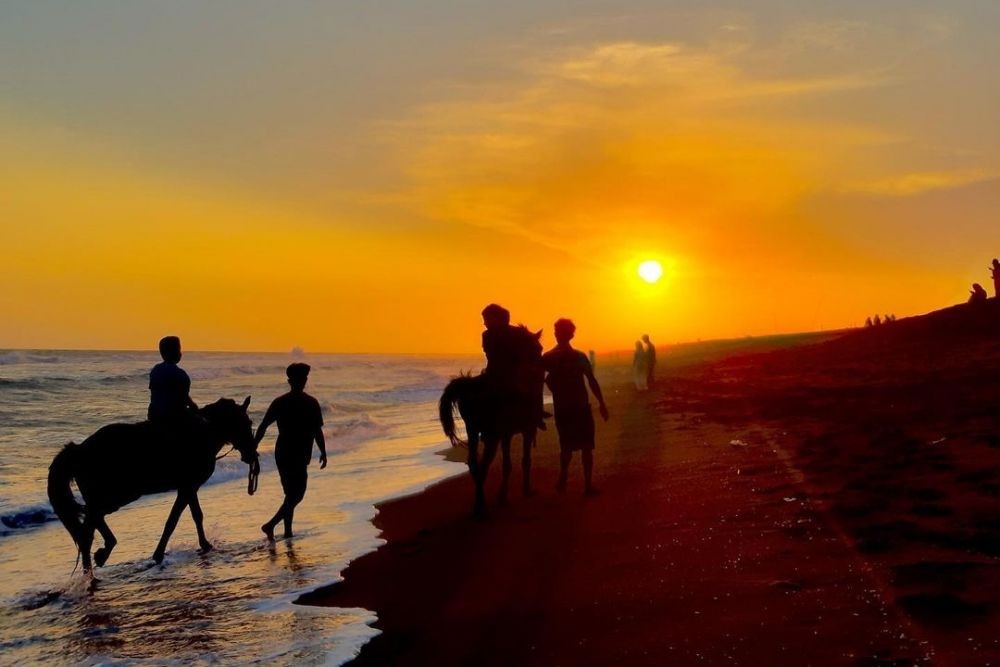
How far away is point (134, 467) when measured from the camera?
30.2 feet

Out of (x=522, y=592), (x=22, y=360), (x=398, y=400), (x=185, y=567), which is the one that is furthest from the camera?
(x=22, y=360)

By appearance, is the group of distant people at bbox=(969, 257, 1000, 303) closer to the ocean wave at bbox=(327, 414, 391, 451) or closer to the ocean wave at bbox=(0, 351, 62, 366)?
the ocean wave at bbox=(327, 414, 391, 451)

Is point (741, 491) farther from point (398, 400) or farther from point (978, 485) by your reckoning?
point (398, 400)

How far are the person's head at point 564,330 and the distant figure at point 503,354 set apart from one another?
74cm

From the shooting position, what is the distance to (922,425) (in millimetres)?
12836

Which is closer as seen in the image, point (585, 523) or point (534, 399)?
point (585, 523)

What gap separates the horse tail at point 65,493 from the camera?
8531 millimetres

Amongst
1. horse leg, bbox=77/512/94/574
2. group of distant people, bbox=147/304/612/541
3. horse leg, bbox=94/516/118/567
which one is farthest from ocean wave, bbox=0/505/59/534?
horse leg, bbox=94/516/118/567

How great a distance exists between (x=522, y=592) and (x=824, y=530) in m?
2.91

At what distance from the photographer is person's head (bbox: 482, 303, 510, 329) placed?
10898 mm

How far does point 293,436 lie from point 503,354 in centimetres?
294

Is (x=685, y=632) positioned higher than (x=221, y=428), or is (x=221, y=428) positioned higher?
(x=221, y=428)

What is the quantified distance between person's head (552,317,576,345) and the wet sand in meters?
2.23

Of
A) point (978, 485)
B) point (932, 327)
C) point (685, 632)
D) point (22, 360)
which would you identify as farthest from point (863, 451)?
point (22, 360)
